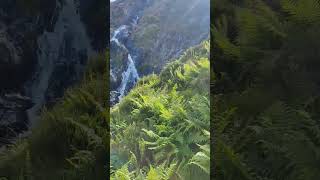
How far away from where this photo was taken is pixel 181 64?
70.7 inches

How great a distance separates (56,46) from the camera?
5.66ft

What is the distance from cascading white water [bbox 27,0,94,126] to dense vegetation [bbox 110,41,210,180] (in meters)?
0.29

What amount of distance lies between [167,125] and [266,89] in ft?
1.38

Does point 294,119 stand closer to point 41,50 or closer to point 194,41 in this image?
point 194,41

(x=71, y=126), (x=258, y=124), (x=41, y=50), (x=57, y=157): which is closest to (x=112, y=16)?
(x=41, y=50)

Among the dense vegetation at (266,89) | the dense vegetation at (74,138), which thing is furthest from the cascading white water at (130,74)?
the dense vegetation at (266,89)

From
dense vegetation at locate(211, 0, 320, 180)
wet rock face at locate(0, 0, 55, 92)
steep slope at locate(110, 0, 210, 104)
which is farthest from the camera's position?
steep slope at locate(110, 0, 210, 104)

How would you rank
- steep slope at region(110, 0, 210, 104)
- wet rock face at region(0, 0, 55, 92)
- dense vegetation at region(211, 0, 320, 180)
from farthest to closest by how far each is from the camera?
steep slope at region(110, 0, 210, 104)
wet rock face at region(0, 0, 55, 92)
dense vegetation at region(211, 0, 320, 180)

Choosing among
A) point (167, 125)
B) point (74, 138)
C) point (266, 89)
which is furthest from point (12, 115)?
point (266, 89)

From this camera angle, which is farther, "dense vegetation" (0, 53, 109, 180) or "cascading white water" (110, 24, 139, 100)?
"cascading white water" (110, 24, 139, 100)

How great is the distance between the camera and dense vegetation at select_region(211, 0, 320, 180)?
5.17 ft

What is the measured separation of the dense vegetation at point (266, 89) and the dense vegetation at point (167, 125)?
106 millimetres

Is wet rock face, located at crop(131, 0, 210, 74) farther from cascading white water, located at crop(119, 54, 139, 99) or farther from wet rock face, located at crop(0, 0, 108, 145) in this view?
wet rock face, located at crop(0, 0, 108, 145)

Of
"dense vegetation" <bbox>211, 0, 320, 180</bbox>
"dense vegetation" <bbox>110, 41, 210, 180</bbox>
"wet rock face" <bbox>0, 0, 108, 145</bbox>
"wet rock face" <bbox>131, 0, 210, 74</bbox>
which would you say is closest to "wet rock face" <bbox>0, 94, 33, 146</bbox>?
"wet rock face" <bbox>0, 0, 108, 145</bbox>
